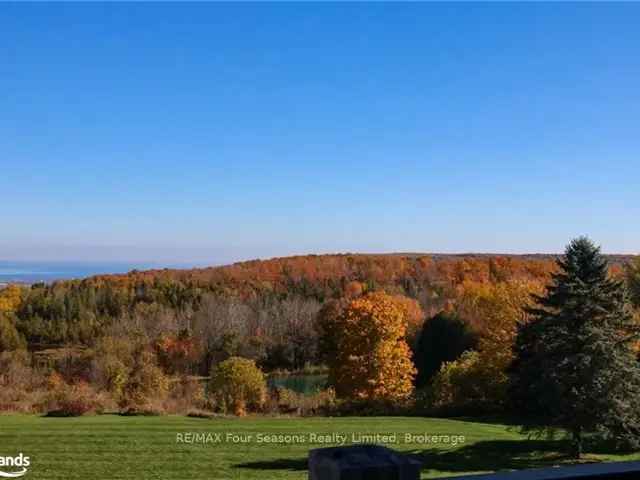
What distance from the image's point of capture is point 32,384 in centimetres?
3112

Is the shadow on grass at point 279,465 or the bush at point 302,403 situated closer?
the shadow on grass at point 279,465

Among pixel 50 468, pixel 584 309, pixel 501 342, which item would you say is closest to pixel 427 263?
pixel 501 342

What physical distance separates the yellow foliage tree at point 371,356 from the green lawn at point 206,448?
22.5 feet

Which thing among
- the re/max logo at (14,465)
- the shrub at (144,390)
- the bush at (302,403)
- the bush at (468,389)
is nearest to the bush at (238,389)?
the bush at (302,403)

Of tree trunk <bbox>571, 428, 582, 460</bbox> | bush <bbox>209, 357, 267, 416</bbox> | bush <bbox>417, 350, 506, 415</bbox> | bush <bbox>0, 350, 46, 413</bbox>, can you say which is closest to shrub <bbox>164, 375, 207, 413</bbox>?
bush <bbox>209, 357, 267, 416</bbox>

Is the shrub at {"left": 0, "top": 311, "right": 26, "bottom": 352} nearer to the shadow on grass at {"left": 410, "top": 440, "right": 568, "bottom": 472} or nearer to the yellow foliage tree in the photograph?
the yellow foliage tree

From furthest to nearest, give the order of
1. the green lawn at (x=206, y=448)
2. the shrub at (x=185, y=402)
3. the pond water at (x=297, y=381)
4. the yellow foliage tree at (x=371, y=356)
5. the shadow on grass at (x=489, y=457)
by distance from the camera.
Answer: the pond water at (x=297, y=381) < the yellow foliage tree at (x=371, y=356) < the shrub at (x=185, y=402) < the shadow on grass at (x=489, y=457) < the green lawn at (x=206, y=448)

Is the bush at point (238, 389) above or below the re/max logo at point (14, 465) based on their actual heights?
below

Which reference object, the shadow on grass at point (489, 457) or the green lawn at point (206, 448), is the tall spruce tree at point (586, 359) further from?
the green lawn at point (206, 448)

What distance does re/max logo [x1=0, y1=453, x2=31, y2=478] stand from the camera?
461 inches

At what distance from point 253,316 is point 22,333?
72.5 ft

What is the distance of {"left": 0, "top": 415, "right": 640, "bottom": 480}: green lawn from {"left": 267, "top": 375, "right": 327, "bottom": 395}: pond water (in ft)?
74.0

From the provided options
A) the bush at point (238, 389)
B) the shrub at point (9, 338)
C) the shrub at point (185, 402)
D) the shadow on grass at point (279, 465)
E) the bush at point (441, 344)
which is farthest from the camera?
the shrub at point (9, 338)

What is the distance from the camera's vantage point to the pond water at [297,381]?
4216 centimetres
